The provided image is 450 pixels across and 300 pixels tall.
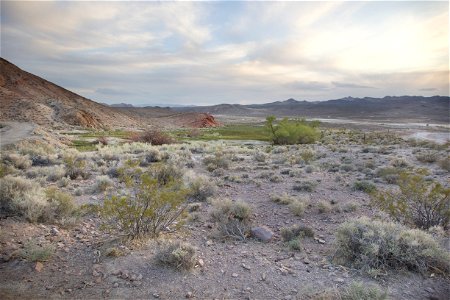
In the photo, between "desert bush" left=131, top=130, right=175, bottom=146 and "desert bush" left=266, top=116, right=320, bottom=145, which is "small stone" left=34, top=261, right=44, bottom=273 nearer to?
"desert bush" left=131, top=130, right=175, bottom=146

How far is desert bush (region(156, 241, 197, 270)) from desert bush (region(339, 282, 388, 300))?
103 inches

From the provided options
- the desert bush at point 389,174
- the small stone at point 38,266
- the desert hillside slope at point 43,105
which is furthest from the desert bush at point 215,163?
the desert hillside slope at point 43,105

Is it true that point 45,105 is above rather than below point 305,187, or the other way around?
above

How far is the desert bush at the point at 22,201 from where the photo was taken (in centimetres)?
800

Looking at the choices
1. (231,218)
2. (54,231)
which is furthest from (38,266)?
(231,218)

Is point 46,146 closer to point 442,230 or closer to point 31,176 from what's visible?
point 31,176

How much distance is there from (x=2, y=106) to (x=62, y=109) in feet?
27.9

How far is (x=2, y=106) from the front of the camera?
167ft

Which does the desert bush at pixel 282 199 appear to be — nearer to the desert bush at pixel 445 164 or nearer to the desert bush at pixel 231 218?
the desert bush at pixel 231 218

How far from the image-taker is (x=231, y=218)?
9.09 m

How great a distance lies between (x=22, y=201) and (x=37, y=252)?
7.10 feet

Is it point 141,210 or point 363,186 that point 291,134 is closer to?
point 363,186

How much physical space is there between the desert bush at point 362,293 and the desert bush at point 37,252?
5.22 meters

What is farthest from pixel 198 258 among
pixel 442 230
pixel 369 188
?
pixel 369 188
